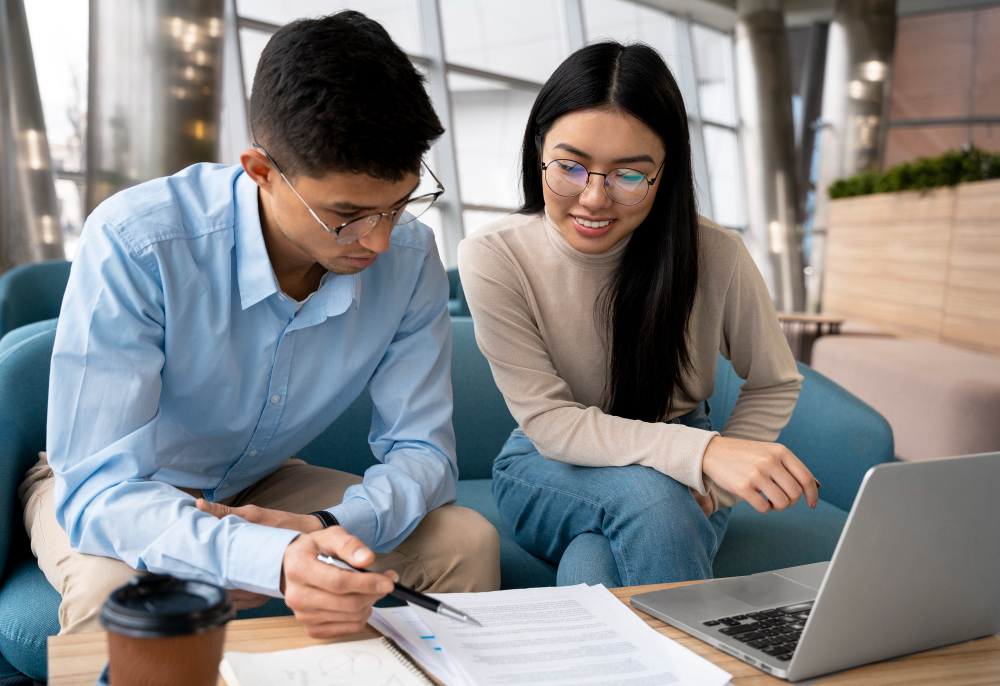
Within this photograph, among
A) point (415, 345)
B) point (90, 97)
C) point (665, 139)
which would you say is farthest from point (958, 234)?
point (90, 97)

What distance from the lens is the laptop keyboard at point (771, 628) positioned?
0.85 meters

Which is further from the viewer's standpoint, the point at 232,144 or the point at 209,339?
the point at 232,144

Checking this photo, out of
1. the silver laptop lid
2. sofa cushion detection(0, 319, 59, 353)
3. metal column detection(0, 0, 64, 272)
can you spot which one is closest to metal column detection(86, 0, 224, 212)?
metal column detection(0, 0, 64, 272)

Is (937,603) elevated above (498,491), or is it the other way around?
(937,603)

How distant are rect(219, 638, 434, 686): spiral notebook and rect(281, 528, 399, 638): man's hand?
24mm

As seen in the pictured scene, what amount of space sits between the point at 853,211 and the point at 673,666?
5.80 m

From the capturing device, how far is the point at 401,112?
105cm

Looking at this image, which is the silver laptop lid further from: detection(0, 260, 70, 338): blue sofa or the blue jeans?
detection(0, 260, 70, 338): blue sofa

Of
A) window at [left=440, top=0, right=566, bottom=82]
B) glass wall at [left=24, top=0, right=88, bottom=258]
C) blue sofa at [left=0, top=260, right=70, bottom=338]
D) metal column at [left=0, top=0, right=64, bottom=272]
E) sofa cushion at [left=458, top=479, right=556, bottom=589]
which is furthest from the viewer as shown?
window at [left=440, top=0, right=566, bottom=82]

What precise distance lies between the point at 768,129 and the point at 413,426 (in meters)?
8.37

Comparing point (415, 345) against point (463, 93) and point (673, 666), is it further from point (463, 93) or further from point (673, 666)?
point (463, 93)

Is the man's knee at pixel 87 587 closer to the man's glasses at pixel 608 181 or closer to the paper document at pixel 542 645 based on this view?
the paper document at pixel 542 645

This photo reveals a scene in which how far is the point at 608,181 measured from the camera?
1433mm

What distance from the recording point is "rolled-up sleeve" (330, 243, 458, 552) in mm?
1171
